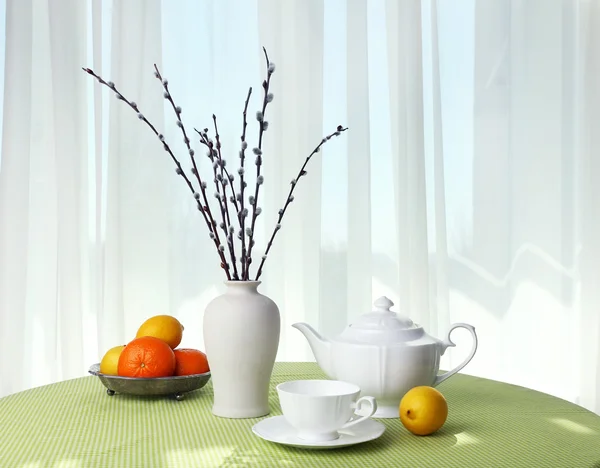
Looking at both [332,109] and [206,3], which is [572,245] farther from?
[206,3]

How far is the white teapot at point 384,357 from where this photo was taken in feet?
3.50

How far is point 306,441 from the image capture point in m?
0.91

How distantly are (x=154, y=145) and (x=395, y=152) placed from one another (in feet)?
3.08

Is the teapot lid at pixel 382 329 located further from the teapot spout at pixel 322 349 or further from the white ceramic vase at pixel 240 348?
the white ceramic vase at pixel 240 348

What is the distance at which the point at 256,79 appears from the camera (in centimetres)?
273

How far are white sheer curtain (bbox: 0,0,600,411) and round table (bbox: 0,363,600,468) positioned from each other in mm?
1353

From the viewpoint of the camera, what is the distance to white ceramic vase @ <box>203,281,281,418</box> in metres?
1.08

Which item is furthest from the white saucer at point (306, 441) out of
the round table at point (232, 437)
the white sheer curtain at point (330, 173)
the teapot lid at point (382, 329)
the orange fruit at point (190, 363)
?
the white sheer curtain at point (330, 173)

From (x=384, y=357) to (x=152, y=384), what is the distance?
0.40 metres

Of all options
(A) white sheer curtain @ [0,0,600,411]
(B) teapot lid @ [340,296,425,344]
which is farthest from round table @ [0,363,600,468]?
(A) white sheer curtain @ [0,0,600,411]

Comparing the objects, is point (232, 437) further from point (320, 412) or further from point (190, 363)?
point (190, 363)

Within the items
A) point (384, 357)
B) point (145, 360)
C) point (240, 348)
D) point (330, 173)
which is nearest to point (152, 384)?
point (145, 360)

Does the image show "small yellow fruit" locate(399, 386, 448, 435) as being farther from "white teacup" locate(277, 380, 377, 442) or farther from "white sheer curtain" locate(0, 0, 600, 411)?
"white sheer curtain" locate(0, 0, 600, 411)

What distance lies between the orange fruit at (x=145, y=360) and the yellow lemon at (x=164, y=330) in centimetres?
8
